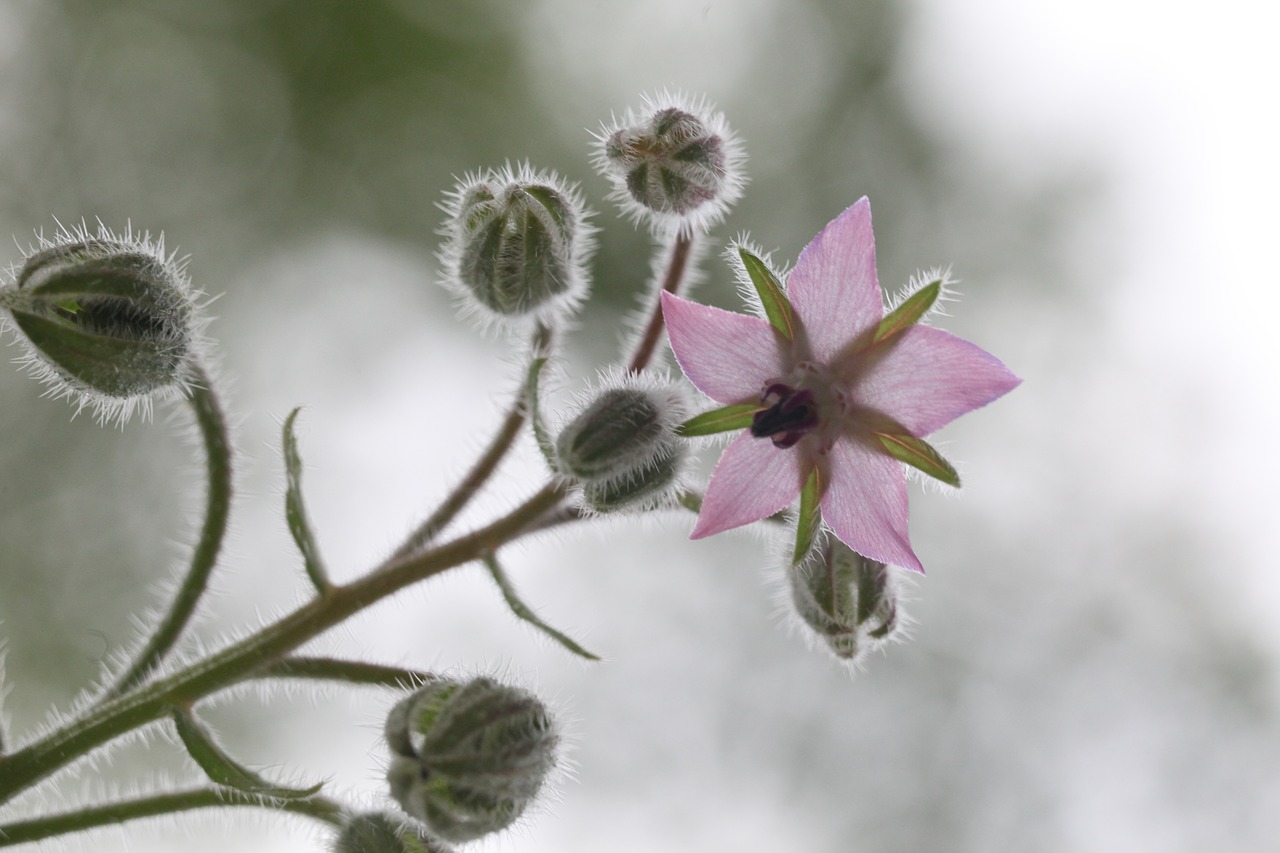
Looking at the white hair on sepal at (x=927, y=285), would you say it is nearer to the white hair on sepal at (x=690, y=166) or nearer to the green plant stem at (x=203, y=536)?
the white hair on sepal at (x=690, y=166)

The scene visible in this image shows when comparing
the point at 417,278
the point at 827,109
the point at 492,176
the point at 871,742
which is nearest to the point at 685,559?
the point at 871,742

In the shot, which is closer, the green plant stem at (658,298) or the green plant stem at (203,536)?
the green plant stem at (203,536)

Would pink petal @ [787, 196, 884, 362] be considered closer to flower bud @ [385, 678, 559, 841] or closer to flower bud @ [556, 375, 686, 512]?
flower bud @ [556, 375, 686, 512]

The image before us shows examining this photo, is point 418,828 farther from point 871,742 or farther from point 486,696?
point 871,742

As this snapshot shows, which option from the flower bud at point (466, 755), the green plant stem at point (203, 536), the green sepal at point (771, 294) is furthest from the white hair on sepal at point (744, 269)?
the green plant stem at point (203, 536)

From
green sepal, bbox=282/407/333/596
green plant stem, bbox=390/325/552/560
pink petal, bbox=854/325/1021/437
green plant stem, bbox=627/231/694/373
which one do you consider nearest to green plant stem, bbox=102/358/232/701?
green sepal, bbox=282/407/333/596

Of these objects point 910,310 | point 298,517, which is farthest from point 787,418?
point 298,517

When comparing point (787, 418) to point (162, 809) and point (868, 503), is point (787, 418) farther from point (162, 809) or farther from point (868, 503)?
point (162, 809)
